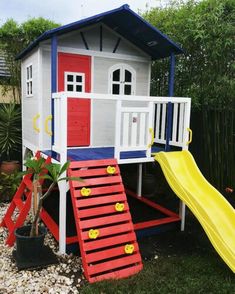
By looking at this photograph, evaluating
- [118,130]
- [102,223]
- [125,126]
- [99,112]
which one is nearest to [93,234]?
[102,223]

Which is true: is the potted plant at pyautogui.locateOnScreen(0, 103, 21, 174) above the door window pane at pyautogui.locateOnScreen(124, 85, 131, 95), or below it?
below

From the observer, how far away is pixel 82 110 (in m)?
5.47

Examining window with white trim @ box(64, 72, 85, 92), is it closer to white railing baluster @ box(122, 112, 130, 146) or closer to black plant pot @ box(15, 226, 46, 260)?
white railing baluster @ box(122, 112, 130, 146)

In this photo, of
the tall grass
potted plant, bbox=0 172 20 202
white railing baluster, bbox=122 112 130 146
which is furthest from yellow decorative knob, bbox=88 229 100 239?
the tall grass

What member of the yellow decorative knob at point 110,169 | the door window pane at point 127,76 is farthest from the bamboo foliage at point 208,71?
the yellow decorative knob at point 110,169

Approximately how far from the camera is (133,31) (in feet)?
17.1

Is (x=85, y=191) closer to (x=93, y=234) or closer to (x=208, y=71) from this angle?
(x=93, y=234)

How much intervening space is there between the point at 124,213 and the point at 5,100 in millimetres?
6845

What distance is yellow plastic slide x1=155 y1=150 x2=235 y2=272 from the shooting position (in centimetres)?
353

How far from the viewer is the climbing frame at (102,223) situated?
3.49m

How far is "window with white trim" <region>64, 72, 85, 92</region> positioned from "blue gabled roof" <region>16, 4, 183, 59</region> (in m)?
0.77

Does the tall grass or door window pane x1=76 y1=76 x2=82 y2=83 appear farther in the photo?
the tall grass

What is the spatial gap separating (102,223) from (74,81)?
9.28 feet

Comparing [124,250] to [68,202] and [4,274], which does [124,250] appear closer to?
[4,274]
